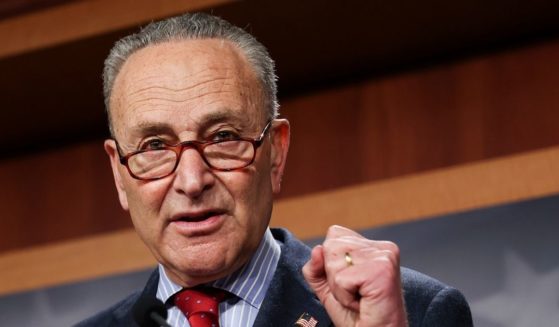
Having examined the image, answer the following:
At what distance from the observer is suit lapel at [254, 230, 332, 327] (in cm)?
167

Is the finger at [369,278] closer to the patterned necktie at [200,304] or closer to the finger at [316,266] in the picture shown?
the finger at [316,266]

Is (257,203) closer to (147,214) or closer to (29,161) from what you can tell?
(147,214)

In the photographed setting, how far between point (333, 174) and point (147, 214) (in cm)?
105

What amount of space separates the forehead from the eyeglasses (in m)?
0.04

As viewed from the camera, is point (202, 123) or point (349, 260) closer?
point (349, 260)

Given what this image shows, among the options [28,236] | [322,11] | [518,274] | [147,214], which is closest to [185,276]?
[147,214]

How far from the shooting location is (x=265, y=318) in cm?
167

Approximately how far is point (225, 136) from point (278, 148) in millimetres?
145

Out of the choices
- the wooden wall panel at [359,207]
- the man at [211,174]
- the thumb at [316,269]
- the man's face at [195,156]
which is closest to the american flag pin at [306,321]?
the man at [211,174]

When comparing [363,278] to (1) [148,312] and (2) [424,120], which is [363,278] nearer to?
(1) [148,312]

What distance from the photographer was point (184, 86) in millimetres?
1693

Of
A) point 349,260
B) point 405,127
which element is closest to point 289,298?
point 349,260

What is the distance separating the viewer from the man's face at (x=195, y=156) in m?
1.63

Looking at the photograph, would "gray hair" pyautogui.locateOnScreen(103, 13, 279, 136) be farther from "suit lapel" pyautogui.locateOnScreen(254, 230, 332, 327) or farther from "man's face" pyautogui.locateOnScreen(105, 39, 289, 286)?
"suit lapel" pyautogui.locateOnScreen(254, 230, 332, 327)
